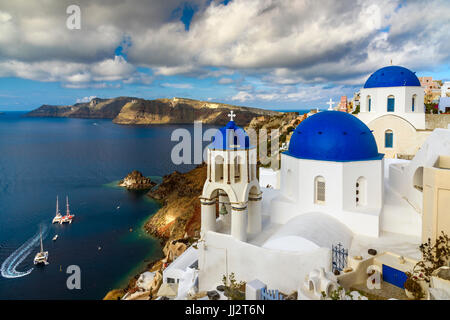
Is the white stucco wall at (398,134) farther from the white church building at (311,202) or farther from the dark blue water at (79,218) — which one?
the dark blue water at (79,218)

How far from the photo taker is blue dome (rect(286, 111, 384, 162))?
38.1ft

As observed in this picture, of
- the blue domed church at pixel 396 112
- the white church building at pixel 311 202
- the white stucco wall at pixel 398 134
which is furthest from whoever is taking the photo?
the blue domed church at pixel 396 112

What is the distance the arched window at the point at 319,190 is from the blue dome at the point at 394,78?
13683 millimetres

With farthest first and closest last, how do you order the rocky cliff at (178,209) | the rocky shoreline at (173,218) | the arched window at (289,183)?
the rocky cliff at (178,209) < the rocky shoreline at (173,218) < the arched window at (289,183)

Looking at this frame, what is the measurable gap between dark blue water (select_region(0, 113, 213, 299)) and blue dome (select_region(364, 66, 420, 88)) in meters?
23.0

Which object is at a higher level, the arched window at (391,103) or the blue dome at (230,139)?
the arched window at (391,103)

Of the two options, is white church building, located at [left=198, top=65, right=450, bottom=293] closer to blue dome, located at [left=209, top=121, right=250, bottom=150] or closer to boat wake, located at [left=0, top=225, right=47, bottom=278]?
blue dome, located at [left=209, top=121, right=250, bottom=150]

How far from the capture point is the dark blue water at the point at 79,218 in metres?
25.3

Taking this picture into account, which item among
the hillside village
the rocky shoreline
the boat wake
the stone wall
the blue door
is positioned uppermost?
the stone wall

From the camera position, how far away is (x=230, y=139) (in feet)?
36.0

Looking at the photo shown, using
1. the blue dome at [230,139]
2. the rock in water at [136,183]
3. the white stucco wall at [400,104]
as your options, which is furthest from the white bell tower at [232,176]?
the rock in water at [136,183]

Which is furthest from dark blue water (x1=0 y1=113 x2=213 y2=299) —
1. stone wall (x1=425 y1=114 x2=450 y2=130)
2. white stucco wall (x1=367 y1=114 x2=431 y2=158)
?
stone wall (x1=425 y1=114 x2=450 y2=130)

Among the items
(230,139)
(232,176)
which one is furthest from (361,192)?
(230,139)

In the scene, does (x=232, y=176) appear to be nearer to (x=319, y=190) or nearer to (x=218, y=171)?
(x=218, y=171)
